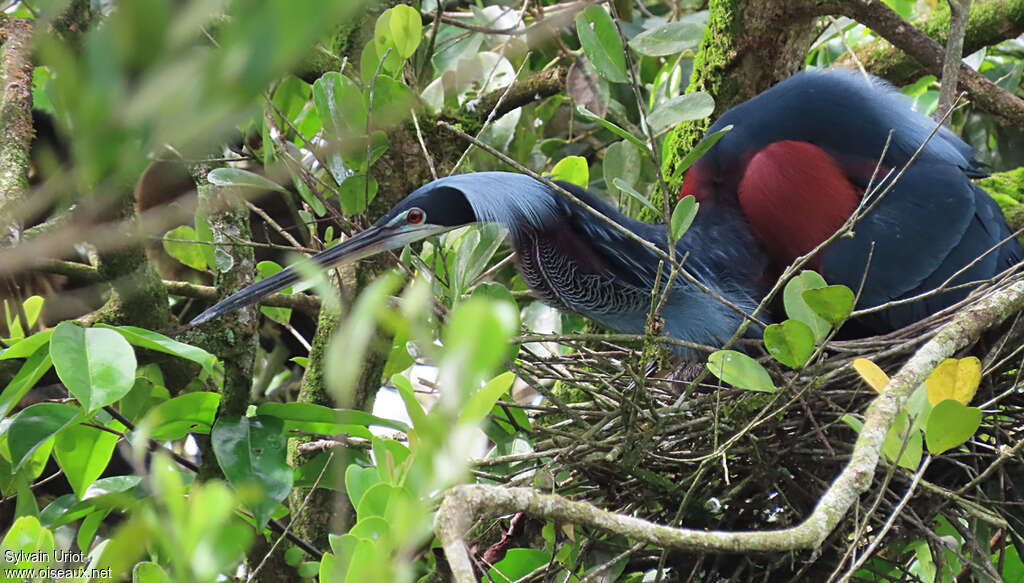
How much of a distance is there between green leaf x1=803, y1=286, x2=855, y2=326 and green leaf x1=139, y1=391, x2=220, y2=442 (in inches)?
44.8

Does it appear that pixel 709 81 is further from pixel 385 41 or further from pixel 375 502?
pixel 375 502

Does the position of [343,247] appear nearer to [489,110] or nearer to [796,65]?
[489,110]

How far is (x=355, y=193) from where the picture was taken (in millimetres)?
1918

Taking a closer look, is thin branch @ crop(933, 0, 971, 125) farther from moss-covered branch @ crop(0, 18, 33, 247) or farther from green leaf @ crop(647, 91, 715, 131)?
moss-covered branch @ crop(0, 18, 33, 247)

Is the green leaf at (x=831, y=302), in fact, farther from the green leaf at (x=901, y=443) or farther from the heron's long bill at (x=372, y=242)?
the heron's long bill at (x=372, y=242)

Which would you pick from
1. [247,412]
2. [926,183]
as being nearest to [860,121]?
[926,183]

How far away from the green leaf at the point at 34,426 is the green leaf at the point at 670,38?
4.53ft

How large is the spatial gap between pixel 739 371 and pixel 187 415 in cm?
106

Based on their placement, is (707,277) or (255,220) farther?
(255,220)

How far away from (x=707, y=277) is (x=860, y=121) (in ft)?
2.15

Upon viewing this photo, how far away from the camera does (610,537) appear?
5.90ft

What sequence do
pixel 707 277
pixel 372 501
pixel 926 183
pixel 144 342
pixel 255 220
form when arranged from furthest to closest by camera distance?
1. pixel 255 220
2. pixel 926 183
3. pixel 707 277
4. pixel 144 342
5. pixel 372 501

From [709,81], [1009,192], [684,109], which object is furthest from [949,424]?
[1009,192]

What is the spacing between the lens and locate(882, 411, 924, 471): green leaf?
1191mm
